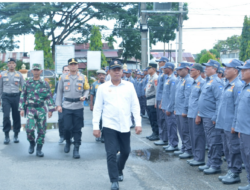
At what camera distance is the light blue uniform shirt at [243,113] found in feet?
18.0

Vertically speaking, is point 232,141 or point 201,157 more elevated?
point 232,141

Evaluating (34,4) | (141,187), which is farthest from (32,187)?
(34,4)

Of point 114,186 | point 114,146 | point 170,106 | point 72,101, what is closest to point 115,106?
point 114,146

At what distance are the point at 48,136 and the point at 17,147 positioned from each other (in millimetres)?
1765

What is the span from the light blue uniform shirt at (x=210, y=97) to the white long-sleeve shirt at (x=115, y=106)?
167cm

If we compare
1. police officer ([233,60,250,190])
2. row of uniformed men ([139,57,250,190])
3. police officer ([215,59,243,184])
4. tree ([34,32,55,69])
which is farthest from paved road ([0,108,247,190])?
tree ([34,32,55,69])

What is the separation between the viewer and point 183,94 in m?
8.31

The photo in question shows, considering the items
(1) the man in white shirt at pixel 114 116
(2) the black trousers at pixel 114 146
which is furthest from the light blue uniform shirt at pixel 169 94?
(2) the black trousers at pixel 114 146

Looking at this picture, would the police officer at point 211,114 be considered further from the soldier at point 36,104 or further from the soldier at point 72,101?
the soldier at point 36,104

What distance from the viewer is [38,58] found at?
2162 centimetres

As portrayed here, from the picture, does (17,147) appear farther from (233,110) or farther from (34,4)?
(34,4)

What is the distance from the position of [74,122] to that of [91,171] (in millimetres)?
1649

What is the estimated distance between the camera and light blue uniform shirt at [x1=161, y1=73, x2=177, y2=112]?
29.3 feet

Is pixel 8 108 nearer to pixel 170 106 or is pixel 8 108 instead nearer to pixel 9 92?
pixel 9 92
